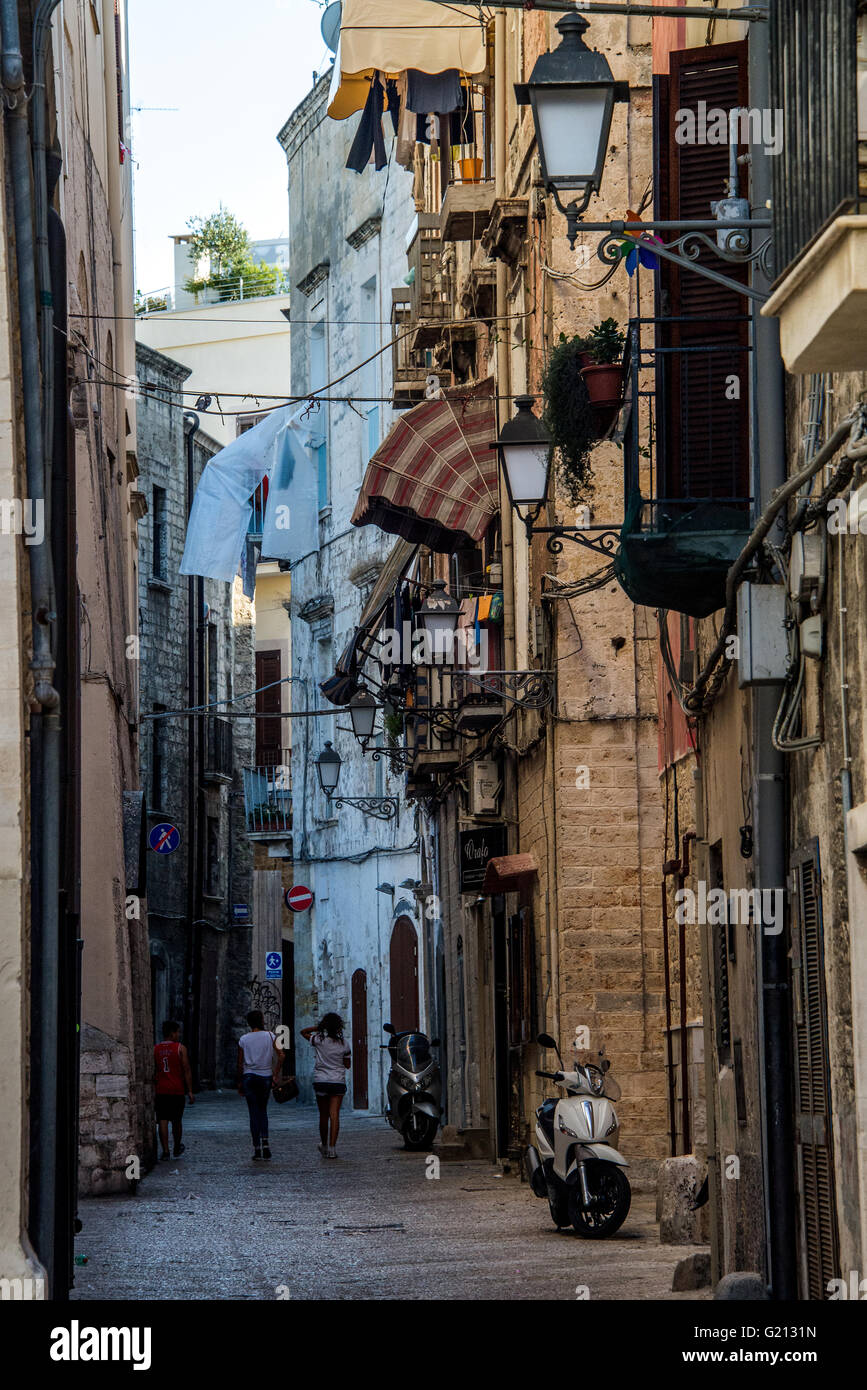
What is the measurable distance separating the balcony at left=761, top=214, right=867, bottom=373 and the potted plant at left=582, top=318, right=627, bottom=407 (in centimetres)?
579

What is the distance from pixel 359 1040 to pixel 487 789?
1499 centimetres

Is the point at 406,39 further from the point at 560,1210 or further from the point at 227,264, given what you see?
the point at 227,264

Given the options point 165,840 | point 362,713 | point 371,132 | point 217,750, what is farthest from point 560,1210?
point 217,750

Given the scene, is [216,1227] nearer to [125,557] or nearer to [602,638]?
[602,638]

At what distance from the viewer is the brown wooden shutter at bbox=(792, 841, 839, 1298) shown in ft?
27.6

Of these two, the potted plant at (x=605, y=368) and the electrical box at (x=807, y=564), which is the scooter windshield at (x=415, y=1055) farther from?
the electrical box at (x=807, y=564)

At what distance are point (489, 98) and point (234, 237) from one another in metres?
29.4

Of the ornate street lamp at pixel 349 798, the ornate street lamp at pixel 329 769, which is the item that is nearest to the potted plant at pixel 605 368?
the ornate street lamp at pixel 349 798

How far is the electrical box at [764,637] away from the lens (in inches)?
345

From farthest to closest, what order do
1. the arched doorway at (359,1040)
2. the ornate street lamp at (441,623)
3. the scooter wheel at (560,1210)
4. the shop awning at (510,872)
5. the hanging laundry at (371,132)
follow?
1. the arched doorway at (359,1040)
2. the hanging laundry at (371,132)
3. the ornate street lamp at (441,623)
4. the shop awning at (510,872)
5. the scooter wheel at (560,1210)

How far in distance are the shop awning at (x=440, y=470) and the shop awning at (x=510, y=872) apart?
3.36 meters

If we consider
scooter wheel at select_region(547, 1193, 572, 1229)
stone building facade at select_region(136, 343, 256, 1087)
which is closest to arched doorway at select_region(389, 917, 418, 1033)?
stone building facade at select_region(136, 343, 256, 1087)

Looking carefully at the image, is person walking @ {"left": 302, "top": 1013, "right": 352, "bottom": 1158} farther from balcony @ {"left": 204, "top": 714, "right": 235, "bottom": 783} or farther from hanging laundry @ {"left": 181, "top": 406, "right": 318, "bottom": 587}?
balcony @ {"left": 204, "top": 714, "right": 235, "bottom": 783}
